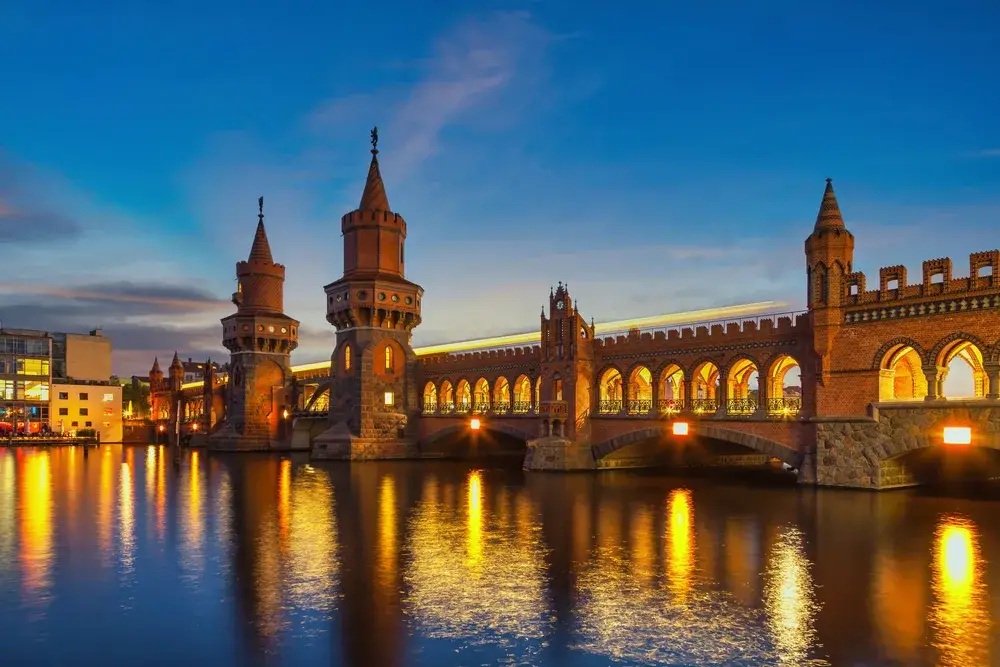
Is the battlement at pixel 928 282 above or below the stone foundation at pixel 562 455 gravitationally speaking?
above

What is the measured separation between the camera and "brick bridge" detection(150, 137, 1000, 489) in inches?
1128

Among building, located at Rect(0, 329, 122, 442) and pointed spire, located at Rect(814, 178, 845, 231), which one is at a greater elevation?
pointed spire, located at Rect(814, 178, 845, 231)

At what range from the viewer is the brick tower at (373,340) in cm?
5378

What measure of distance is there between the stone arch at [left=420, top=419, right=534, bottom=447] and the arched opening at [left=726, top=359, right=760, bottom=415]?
42.0ft

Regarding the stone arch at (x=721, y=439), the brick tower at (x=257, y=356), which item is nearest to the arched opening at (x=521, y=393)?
the stone arch at (x=721, y=439)

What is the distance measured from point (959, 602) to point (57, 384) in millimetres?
99466

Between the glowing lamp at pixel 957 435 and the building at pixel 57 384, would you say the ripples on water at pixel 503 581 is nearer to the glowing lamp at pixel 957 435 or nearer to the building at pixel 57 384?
the glowing lamp at pixel 957 435

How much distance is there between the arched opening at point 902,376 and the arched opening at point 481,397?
84.6 feet

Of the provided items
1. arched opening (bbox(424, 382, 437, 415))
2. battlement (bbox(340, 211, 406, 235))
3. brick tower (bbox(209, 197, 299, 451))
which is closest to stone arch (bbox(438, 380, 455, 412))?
arched opening (bbox(424, 382, 437, 415))

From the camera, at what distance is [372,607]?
13.2m

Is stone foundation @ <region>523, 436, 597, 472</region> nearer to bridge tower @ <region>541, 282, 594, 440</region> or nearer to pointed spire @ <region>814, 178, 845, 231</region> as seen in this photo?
bridge tower @ <region>541, 282, 594, 440</region>

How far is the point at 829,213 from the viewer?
104ft

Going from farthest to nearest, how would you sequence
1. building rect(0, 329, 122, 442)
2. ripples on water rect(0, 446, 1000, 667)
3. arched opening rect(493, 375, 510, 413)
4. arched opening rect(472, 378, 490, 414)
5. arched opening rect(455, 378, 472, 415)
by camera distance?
1. building rect(0, 329, 122, 442)
2. arched opening rect(455, 378, 472, 415)
3. arched opening rect(472, 378, 490, 414)
4. arched opening rect(493, 375, 510, 413)
5. ripples on water rect(0, 446, 1000, 667)

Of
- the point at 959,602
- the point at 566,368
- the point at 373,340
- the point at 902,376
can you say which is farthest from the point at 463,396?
the point at 959,602
